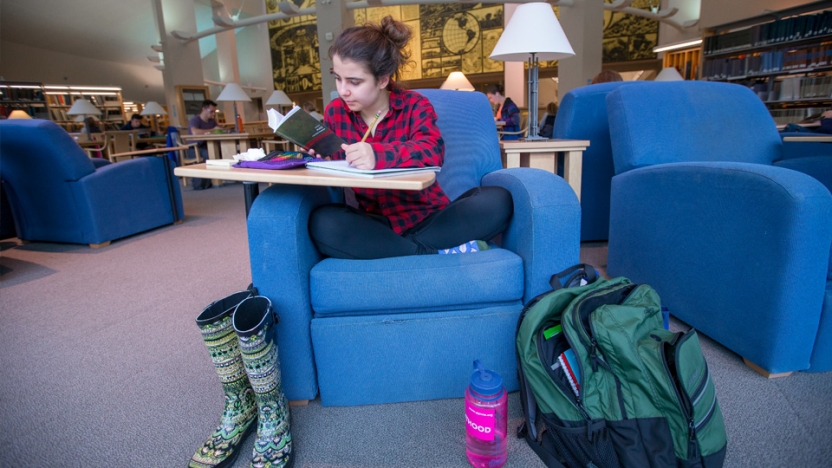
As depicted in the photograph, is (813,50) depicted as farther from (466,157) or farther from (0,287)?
(0,287)

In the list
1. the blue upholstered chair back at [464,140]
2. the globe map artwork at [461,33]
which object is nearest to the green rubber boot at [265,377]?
the blue upholstered chair back at [464,140]

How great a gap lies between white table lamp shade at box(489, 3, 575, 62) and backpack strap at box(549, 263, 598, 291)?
1420 millimetres

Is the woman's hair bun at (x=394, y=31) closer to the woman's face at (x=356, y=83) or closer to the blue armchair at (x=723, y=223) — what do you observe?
the woman's face at (x=356, y=83)

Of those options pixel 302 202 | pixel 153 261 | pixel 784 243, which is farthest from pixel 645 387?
pixel 153 261

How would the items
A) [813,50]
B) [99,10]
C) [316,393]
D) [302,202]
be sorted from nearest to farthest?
[302,202]
[316,393]
[813,50]
[99,10]

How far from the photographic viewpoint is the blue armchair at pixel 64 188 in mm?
2986

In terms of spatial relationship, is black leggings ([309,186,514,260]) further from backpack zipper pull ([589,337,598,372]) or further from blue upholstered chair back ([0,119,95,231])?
blue upholstered chair back ([0,119,95,231])

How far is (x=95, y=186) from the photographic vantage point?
3.13m

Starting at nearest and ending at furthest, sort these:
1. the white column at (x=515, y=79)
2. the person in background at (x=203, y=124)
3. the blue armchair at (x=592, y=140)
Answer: the blue armchair at (x=592, y=140) → the person in background at (x=203, y=124) → the white column at (x=515, y=79)

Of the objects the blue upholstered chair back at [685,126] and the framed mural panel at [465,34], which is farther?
the framed mural panel at [465,34]

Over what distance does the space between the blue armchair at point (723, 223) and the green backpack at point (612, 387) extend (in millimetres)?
468

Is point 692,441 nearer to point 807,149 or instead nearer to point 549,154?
point 549,154

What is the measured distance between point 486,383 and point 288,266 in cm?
56

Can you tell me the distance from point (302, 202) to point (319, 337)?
0.36m
